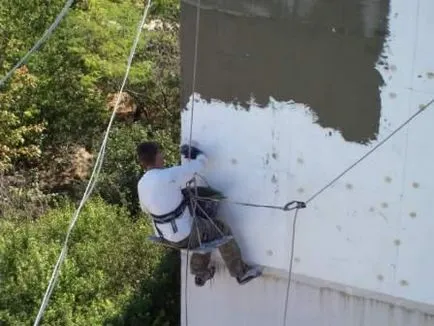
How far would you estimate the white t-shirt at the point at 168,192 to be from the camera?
6.54 meters

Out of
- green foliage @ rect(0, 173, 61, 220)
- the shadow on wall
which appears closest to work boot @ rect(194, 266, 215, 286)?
the shadow on wall

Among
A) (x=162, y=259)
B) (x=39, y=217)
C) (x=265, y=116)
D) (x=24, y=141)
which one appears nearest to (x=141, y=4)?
(x=24, y=141)

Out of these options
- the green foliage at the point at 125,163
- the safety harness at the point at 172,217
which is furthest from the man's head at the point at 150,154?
the green foliage at the point at 125,163

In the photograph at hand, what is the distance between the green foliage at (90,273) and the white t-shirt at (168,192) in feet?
11.0

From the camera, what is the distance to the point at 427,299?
21.5 feet

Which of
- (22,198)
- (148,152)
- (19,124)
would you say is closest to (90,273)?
(22,198)

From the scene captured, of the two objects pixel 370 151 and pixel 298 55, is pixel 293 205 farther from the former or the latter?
pixel 298 55

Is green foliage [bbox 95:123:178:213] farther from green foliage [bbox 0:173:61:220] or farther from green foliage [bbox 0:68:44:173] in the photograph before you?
green foliage [bbox 0:68:44:173]

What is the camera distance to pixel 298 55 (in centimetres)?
651

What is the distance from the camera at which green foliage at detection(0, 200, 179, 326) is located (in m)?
9.90

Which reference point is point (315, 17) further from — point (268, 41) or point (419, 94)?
point (419, 94)

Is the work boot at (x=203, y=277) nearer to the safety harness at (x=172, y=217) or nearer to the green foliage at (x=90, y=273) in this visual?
the safety harness at (x=172, y=217)

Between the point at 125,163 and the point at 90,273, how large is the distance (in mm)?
3505

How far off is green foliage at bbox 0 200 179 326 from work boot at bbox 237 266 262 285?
2.97 m
